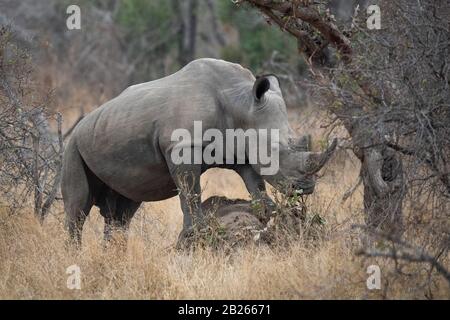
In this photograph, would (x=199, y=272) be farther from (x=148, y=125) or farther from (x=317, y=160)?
(x=148, y=125)

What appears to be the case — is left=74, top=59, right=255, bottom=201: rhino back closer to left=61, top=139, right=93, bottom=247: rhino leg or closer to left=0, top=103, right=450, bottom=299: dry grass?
left=61, top=139, right=93, bottom=247: rhino leg

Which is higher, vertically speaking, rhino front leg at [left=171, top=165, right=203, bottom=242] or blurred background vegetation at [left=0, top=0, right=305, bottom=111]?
blurred background vegetation at [left=0, top=0, right=305, bottom=111]

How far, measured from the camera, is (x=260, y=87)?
7.34 meters

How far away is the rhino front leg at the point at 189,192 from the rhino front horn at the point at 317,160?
3.08 ft

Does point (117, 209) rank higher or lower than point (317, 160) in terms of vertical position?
lower

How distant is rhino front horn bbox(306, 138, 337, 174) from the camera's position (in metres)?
7.05

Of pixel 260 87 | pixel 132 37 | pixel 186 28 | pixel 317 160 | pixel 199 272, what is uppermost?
pixel 186 28

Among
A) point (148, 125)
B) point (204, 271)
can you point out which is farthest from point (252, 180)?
point (204, 271)

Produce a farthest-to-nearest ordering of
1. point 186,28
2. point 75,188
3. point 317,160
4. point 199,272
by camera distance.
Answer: point 186,28
point 75,188
point 317,160
point 199,272

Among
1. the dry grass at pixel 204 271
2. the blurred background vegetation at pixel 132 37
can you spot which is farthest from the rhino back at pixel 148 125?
the blurred background vegetation at pixel 132 37

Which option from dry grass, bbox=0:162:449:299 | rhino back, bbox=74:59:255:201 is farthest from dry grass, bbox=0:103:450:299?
rhino back, bbox=74:59:255:201

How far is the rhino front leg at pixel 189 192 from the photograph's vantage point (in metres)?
7.23

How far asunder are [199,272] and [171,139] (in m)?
1.32
